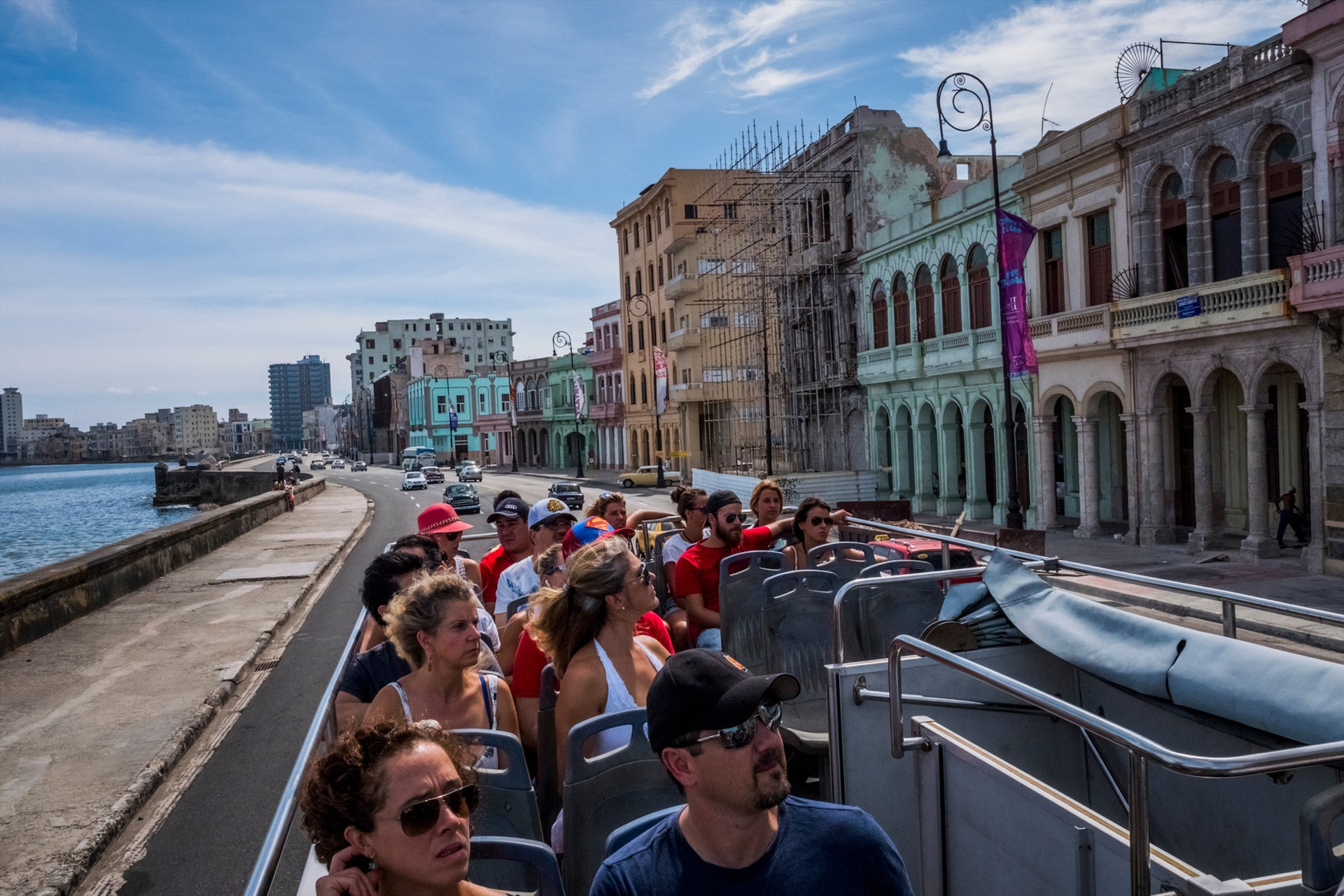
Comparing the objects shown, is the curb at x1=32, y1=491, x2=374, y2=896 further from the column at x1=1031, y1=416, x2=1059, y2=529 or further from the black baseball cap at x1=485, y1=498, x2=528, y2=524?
the column at x1=1031, y1=416, x2=1059, y2=529

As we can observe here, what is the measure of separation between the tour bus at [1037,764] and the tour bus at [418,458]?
89.5 metres

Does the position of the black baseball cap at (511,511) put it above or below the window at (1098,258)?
below

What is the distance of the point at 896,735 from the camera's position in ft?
12.7

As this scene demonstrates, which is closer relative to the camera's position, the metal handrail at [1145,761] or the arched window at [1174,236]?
the metal handrail at [1145,761]

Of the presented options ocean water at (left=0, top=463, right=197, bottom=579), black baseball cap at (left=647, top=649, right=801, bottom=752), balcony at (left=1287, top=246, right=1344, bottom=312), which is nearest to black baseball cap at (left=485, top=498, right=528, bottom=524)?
black baseball cap at (left=647, top=649, right=801, bottom=752)

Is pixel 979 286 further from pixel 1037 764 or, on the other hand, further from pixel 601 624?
pixel 601 624

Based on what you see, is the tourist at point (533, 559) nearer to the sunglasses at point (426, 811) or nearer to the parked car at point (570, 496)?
the sunglasses at point (426, 811)

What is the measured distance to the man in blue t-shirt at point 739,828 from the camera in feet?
7.55

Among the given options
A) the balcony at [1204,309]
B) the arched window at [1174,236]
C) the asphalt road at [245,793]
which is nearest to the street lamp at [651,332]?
the balcony at [1204,309]

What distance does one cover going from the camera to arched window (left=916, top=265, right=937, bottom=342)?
1259 inches

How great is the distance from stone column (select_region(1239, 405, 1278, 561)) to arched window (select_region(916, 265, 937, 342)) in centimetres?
1227

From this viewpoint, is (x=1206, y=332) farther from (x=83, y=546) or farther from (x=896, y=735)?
(x=83, y=546)

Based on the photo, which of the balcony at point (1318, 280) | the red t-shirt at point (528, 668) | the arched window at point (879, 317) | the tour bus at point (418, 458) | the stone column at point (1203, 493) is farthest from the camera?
the tour bus at point (418, 458)

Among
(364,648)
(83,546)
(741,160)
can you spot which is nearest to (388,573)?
(364,648)
